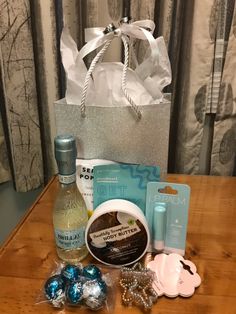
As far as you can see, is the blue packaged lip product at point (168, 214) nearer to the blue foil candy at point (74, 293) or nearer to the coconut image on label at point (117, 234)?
the coconut image on label at point (117, 234)

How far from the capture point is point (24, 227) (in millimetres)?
629

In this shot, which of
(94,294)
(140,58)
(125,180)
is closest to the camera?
(94,294)

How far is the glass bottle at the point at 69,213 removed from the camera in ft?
1.55

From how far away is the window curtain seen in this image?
75cm

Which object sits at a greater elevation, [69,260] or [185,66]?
[185,66]

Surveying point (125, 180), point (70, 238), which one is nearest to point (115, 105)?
point (125, 180)

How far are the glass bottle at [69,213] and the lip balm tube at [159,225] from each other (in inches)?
4.8

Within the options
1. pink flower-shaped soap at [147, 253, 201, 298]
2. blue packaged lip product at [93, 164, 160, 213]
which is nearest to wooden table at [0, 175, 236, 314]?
pink flower-shaped soap at [147, 253, 201, 298]

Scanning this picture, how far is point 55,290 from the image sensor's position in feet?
1.45

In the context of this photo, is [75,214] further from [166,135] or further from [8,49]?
[8,49]

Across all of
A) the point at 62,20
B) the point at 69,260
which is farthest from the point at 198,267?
the point at 62,20

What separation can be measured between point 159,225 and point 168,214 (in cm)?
3

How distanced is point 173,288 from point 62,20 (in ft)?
2.22

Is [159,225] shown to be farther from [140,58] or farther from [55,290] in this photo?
[140,58]
